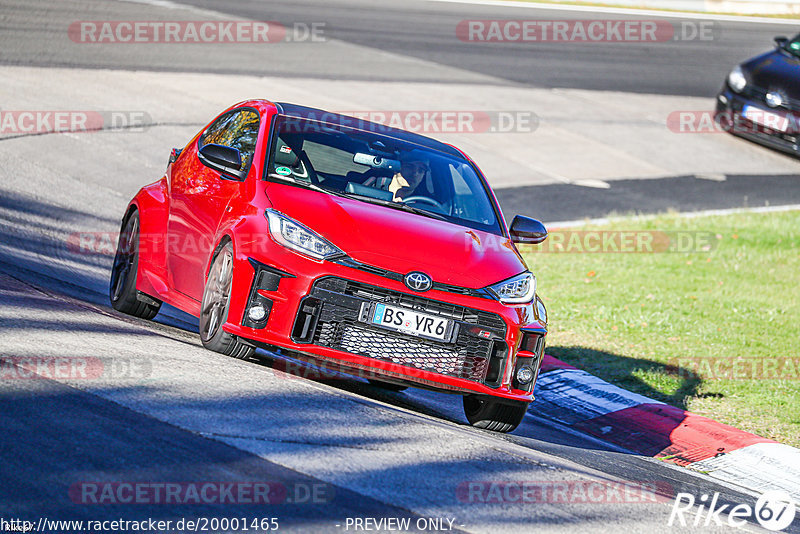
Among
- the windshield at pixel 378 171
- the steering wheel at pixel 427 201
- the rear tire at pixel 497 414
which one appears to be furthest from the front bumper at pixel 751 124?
the rear tire at pixel 497 414

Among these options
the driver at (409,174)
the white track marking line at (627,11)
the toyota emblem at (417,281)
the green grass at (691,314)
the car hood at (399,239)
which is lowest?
the green grass at (691,314)

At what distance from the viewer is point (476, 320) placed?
6602 millimetres

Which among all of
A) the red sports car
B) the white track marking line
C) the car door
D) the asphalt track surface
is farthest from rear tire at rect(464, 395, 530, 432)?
the white track marking line

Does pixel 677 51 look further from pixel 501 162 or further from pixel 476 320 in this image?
pixel 476 320

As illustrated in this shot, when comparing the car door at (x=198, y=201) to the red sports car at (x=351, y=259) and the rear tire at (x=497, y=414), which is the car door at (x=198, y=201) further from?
the rear tire at (x=497, y=414)

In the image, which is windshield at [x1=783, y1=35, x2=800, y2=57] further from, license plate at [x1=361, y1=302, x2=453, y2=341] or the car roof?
license plate at [x1=361, y1=302, x2=453, y2=341]

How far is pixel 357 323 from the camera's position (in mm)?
6414

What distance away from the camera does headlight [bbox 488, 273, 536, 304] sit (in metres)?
6.77

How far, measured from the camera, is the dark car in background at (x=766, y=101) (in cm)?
1972

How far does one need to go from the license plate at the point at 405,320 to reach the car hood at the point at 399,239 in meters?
0.23

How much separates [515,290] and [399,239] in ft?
2.57

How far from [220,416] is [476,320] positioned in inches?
68.2

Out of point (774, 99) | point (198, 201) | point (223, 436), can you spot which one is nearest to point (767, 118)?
point (774, 99)

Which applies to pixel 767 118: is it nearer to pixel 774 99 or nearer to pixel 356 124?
pixel 774 99
